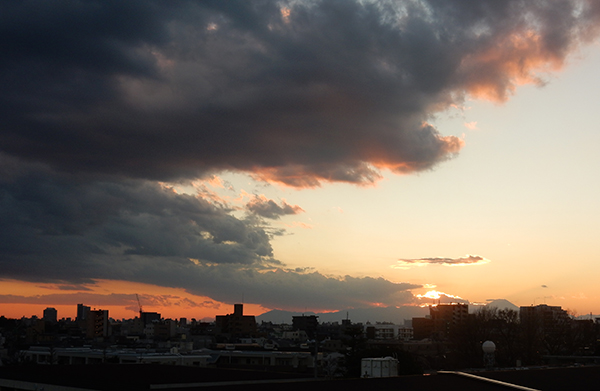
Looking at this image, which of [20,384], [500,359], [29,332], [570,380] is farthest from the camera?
[29,332]

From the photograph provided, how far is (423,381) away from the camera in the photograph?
1103 inches

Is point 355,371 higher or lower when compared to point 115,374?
lower

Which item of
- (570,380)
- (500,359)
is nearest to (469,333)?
(500,359)

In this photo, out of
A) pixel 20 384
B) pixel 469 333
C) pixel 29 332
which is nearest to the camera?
pixel 20 384

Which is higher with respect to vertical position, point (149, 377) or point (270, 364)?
point (149, 377)

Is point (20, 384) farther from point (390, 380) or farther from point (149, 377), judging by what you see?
point (390, 380)

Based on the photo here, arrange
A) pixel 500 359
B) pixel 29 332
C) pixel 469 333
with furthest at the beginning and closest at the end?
pixel 29 332, pixel 469 333, pixel 500 359

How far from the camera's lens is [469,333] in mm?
102062

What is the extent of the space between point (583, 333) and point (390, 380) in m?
110

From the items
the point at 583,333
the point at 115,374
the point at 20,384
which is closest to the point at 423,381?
the point at 115,374

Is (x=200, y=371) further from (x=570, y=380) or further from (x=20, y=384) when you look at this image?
(x=570, y=380)

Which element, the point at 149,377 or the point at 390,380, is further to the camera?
the point at 149,377

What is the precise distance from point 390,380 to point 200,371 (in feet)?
53.0

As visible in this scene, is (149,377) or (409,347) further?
(409,347)
